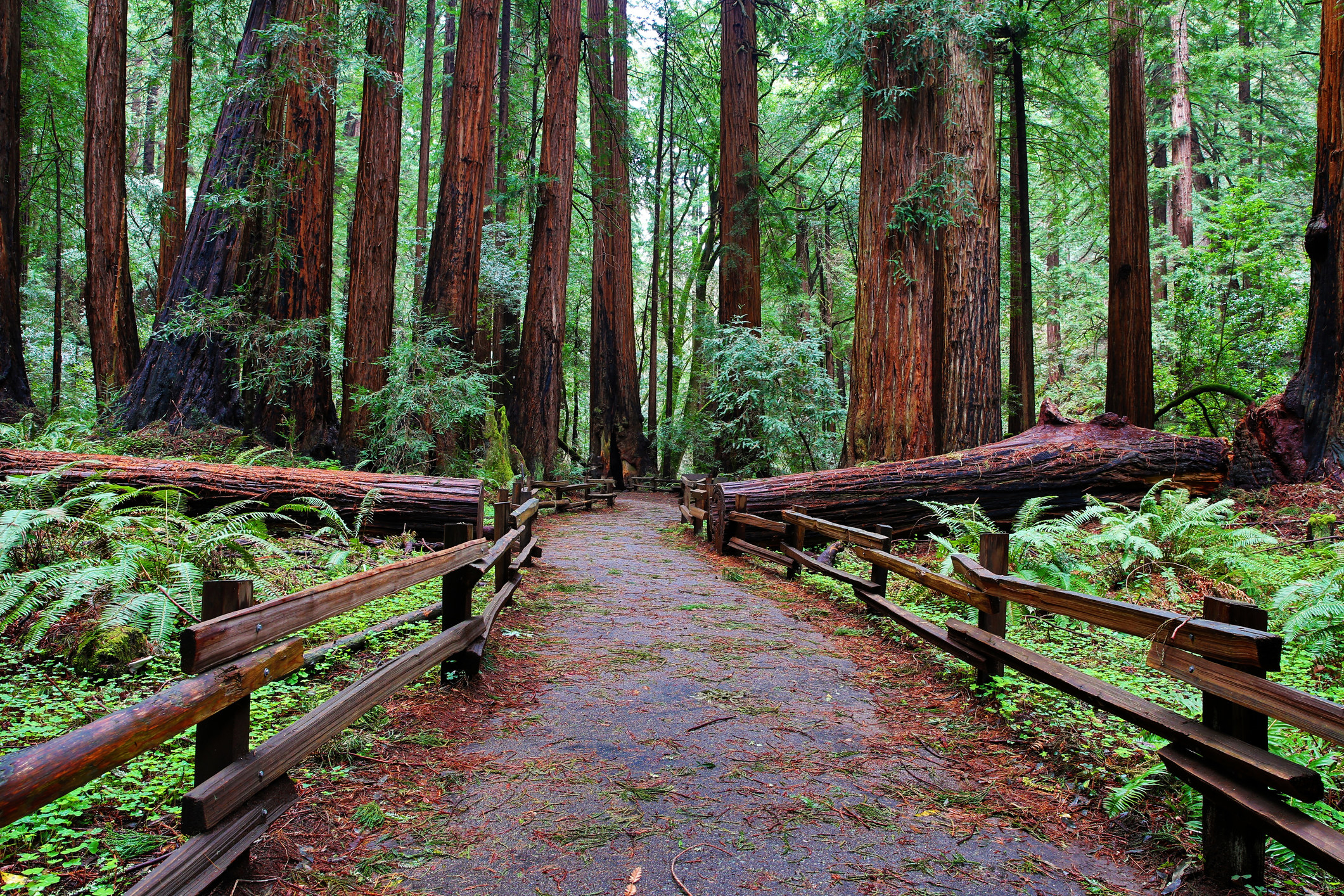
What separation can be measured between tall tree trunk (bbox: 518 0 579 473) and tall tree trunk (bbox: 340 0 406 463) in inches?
131

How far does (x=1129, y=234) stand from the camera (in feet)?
40.8

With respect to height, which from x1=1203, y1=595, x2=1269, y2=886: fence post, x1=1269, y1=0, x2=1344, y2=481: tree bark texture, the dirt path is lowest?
the dirt path

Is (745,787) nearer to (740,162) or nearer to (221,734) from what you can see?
(221,734)

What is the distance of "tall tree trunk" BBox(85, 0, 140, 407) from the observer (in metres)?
11.9

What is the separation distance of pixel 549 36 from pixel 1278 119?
19.3 metres

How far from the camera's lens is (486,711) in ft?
14.5

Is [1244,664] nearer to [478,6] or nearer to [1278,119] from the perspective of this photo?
[478,6]

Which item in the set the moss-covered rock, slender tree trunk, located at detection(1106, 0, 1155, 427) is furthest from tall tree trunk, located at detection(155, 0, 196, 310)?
slender tree trunk, located at detection(1106, 0, 1155, 427)

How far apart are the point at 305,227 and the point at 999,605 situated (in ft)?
35.1

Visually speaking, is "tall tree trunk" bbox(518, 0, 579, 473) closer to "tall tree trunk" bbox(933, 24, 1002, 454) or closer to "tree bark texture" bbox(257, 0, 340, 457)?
"tree bark texture" bbox(257, 0, 340, 457)

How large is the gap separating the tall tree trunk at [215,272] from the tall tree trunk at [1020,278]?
13013 millimetres

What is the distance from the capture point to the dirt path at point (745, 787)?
110 inches

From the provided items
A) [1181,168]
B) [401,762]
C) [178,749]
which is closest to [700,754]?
[401,762]

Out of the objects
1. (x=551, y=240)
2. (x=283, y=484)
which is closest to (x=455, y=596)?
(x=283, y=484)
